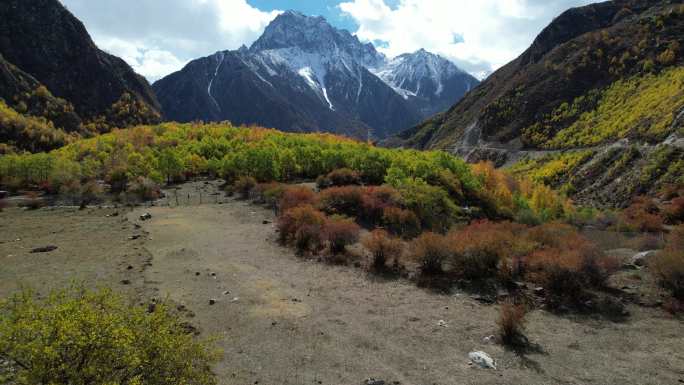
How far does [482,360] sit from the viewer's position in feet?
38.9

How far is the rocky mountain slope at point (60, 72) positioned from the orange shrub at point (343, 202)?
140 m

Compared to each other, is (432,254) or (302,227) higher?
(302,227)

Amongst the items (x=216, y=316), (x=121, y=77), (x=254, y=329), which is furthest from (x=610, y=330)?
(x=121, y=77)

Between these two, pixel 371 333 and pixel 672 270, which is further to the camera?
pixel 672 270

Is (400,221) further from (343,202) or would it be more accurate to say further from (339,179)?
(339,179)

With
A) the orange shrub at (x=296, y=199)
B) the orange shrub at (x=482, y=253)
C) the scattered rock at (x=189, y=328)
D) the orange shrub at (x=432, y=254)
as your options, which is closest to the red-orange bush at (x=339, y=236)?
the orange shrub at (x=432, y=254)

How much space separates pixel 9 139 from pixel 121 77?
106m

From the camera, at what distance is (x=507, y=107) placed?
12938 centimetres

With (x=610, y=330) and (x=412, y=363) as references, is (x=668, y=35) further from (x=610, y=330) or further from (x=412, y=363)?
(x=412, y=363)

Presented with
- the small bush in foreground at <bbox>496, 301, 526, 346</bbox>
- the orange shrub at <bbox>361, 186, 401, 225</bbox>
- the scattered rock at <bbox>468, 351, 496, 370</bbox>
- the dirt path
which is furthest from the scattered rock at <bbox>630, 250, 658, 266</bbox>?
the orange shrub at <bbox>361, 186, 401, 225</bbox>

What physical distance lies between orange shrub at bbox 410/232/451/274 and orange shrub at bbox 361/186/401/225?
15251 millimetres

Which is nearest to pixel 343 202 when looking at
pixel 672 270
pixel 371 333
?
pixel 371 333

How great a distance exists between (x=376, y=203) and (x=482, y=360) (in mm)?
26282

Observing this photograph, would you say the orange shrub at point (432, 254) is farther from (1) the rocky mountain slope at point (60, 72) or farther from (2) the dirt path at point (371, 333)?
(1) the rocky mountain slope at point (60, 72)
